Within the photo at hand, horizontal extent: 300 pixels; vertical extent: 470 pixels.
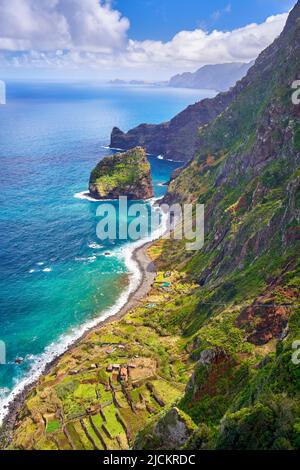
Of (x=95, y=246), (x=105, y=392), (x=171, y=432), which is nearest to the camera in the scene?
(x=171, y=432)

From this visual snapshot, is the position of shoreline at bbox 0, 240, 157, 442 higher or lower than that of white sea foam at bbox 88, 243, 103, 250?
lower

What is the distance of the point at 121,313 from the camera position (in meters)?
117

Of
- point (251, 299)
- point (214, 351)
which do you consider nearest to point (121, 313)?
point (251, 299)

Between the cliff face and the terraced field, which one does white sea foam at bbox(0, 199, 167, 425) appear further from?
the cliff face

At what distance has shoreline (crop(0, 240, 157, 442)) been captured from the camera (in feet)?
273

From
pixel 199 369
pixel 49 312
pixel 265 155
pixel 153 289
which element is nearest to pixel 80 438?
pixel 199 369

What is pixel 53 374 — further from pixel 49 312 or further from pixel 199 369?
pixel 199 369

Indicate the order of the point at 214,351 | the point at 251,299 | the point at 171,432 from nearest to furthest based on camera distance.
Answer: the point at 171,432 < the point at 214,351 < the point at 251,299

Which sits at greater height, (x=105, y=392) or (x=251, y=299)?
(x=251, y=299)

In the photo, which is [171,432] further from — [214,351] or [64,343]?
[64,343]

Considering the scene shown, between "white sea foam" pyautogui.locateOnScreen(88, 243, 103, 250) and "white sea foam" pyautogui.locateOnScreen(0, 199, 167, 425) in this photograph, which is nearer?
"white sea foam" pyautogui.locateOnScreen(0, 199, 167, 425)

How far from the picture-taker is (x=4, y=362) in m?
98.2

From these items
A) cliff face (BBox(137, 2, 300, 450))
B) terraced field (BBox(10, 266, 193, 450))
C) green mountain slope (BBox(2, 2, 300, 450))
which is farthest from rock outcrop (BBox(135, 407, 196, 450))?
terraced field (BBox(10, 266, 193, 450))

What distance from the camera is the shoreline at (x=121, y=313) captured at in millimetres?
83188
